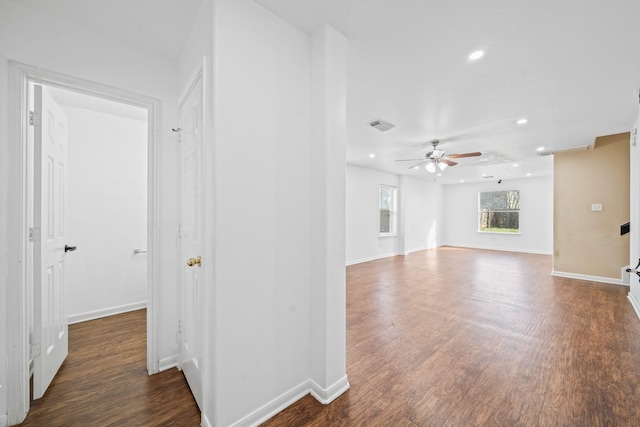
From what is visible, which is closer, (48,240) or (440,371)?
(48,240)

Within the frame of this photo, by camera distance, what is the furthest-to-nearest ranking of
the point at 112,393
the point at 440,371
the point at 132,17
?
the point at 440,371
the point at 112,393
the point at 132,17

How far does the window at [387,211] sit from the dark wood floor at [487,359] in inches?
144

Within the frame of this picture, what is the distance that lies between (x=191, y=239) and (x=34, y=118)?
1.29 meters

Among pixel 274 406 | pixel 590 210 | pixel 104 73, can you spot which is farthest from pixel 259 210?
pixel 590 210

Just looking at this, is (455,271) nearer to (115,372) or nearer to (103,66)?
(115,372)

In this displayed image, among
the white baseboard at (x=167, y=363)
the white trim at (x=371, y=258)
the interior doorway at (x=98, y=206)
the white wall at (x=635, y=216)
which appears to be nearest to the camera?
the white baseboard at (x=167, y=363)

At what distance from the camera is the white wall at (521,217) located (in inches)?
321

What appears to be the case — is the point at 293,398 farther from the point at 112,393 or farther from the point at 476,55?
the point at 476,55

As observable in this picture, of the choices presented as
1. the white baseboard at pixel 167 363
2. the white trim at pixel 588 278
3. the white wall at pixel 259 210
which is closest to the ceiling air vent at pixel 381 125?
the white wall at pixel 259 210

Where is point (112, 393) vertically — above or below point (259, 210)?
below

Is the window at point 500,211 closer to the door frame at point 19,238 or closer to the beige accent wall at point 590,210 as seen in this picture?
the beige accent wall at point 590,210

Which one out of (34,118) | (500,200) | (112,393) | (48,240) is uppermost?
(34,118)

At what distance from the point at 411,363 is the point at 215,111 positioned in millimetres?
2415

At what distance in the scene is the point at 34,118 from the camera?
5.54ft
